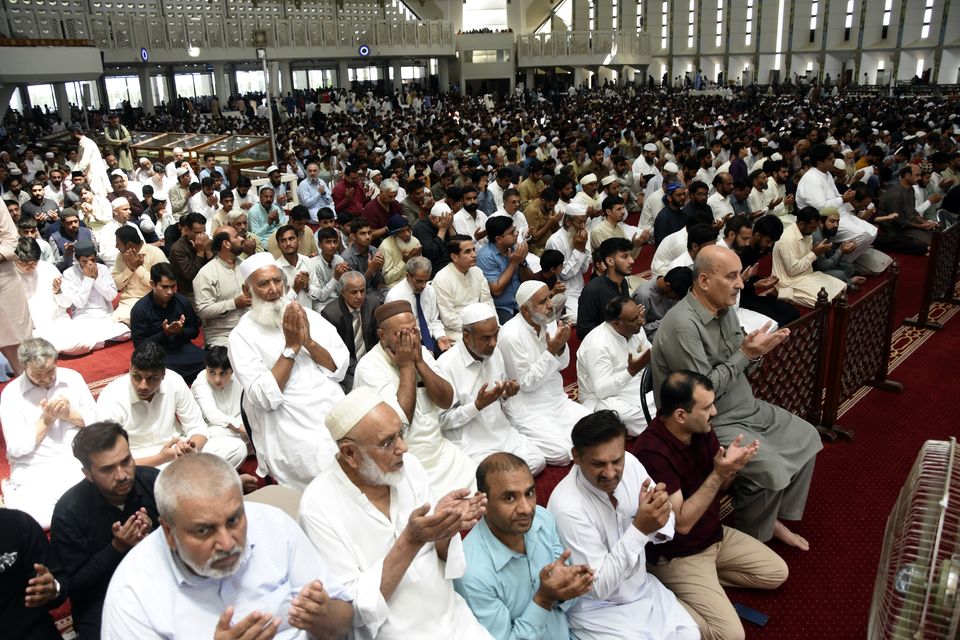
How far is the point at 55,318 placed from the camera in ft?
21.4

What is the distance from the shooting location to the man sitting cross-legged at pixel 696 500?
2879mm

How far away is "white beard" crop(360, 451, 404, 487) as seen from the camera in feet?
8.00

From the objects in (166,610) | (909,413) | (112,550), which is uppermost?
(166,610)

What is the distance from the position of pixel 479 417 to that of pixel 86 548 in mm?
2020

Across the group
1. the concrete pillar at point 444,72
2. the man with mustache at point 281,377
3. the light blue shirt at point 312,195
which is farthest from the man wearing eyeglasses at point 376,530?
the concrete pillar at point 444,72

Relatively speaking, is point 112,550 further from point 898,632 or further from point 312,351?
point 898,632

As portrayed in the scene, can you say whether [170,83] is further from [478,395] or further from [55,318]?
[478,395]

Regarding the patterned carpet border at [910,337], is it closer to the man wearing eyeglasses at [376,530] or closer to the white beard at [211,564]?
the man wearing eyeglasses at [376,530]

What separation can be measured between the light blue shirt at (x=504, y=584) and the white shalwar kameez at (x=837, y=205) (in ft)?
19.6

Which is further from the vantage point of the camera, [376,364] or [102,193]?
[102,193]

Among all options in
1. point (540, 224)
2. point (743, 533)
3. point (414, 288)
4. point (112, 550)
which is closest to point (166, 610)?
point (112, 550)

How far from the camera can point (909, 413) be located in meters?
4.80

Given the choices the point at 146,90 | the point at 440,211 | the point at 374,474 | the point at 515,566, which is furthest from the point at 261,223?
the point at 146,90

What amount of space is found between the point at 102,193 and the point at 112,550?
30.2 feet
